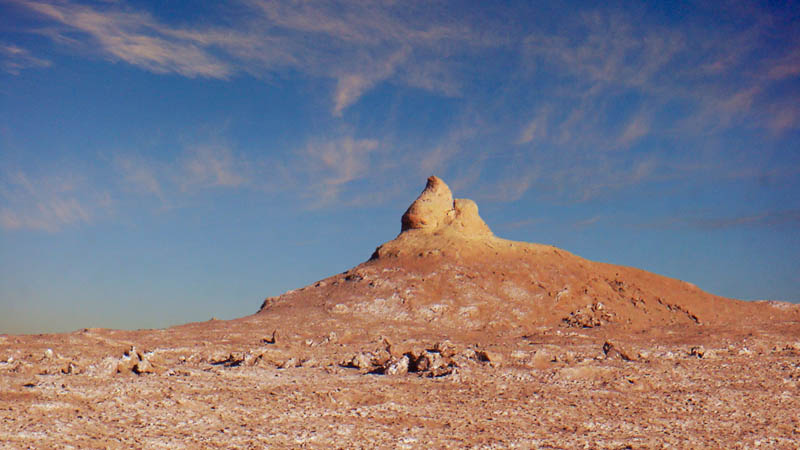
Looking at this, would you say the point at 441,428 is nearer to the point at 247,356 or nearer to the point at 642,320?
the point at 247,356

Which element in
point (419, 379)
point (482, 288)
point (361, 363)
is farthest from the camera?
point (482, 288)

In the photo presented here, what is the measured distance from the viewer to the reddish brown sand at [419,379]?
967 centimetres

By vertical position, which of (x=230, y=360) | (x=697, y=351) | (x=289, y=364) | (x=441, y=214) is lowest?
(x=289, y=364)

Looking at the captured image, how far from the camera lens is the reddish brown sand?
9.67 meters

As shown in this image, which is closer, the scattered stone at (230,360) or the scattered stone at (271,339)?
the scattered stone at (230,360)

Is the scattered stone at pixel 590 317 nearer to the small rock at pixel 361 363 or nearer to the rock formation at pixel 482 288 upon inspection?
the rock formation at pixel 482 288

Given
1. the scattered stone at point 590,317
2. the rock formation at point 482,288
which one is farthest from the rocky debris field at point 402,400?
the rock formation at point 482,288

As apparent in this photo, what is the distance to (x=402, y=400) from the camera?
457 inches

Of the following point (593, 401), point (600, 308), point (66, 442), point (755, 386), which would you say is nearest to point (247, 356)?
point (66, 442)

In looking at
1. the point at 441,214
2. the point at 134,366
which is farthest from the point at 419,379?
the point at 441,214

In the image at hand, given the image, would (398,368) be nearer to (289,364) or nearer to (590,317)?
(289,364)

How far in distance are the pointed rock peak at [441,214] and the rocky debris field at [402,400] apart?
18.5 metres

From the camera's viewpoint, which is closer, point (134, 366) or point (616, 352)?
point (134, 366)

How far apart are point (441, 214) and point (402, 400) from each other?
2663 cm
